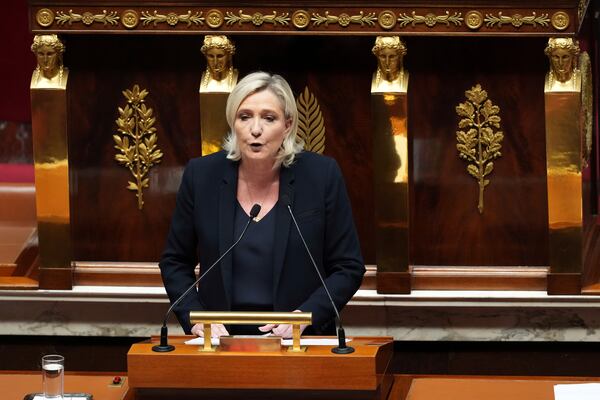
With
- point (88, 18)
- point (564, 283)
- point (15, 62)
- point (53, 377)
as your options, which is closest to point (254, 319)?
point (53, 377)

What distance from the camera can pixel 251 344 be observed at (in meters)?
2.67

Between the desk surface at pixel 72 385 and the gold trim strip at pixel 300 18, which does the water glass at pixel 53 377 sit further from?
the gold trim strip at pixel 300 18

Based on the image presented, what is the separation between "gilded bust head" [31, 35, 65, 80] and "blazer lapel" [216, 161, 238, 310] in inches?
60.3

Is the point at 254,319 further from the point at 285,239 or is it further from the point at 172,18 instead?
the point at 172,18

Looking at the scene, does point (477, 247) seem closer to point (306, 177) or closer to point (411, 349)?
point (411, 349)

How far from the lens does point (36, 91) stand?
4.65 meters

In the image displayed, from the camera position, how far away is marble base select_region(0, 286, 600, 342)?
181 inches

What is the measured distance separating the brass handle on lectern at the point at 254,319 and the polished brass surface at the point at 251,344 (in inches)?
1.1

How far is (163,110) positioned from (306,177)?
1.57 meters

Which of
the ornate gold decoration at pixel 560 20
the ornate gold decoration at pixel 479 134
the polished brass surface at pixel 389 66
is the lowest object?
the ornate gold decoration at pixel 479 134

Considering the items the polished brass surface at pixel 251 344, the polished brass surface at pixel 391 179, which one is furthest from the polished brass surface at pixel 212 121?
the polished brass surface at pixel 251 344

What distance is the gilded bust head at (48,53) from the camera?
463 cm

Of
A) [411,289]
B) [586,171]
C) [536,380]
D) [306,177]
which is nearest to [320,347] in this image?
[536,380]

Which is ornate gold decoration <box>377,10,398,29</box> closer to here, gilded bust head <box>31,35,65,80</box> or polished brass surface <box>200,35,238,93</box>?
polished brass surface <box>200,35,238,93</box>
